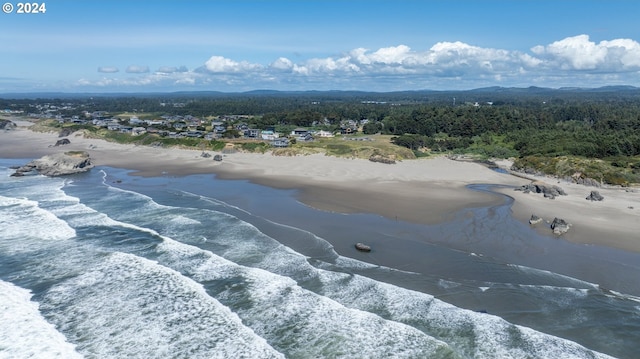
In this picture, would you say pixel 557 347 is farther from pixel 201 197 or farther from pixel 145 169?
pixel 145 169

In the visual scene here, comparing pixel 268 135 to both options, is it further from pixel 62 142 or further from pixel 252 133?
pixel 62 142

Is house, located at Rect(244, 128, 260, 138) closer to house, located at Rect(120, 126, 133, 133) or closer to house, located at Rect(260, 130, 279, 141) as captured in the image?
house, located at Rect(260, 130, 279, 141)

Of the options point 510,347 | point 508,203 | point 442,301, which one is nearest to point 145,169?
point 508,203

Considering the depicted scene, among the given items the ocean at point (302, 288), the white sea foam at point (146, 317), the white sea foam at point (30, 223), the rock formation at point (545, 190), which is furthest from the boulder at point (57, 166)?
the rock formation at point (545, 190)

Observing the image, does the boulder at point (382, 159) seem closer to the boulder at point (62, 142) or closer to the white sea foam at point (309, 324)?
the white sea foam at point (309, 324)

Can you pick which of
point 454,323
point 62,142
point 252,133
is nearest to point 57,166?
point 62,142
